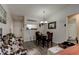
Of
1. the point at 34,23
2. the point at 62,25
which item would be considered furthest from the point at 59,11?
the point at 34,23

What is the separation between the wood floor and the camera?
1490mm

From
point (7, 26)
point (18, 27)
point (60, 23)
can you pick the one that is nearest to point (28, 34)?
point (18, 27)

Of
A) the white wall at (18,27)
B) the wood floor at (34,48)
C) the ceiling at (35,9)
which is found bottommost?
the wood floor at (34,48)

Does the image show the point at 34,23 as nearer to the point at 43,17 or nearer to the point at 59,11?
the point at 43,17

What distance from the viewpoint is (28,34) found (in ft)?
5.32

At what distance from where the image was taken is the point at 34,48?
1.57m

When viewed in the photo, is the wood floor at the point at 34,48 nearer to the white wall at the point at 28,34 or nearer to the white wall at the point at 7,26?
the white wall at the point at 28,34

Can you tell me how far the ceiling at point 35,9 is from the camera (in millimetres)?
1488

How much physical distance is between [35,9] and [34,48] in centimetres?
72

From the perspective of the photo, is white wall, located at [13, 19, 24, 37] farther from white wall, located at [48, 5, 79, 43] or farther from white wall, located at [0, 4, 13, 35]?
white wall, located at [48, 5, 79, 43]

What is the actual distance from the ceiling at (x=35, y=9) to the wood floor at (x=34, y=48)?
507mm

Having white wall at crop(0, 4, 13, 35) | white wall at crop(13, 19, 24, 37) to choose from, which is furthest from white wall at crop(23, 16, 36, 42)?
white wall at crop(0, 4, 13, 35)

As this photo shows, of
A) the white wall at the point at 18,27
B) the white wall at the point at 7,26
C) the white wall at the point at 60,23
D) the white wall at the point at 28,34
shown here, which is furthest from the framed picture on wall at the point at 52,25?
the white wall at the point at 7,26
